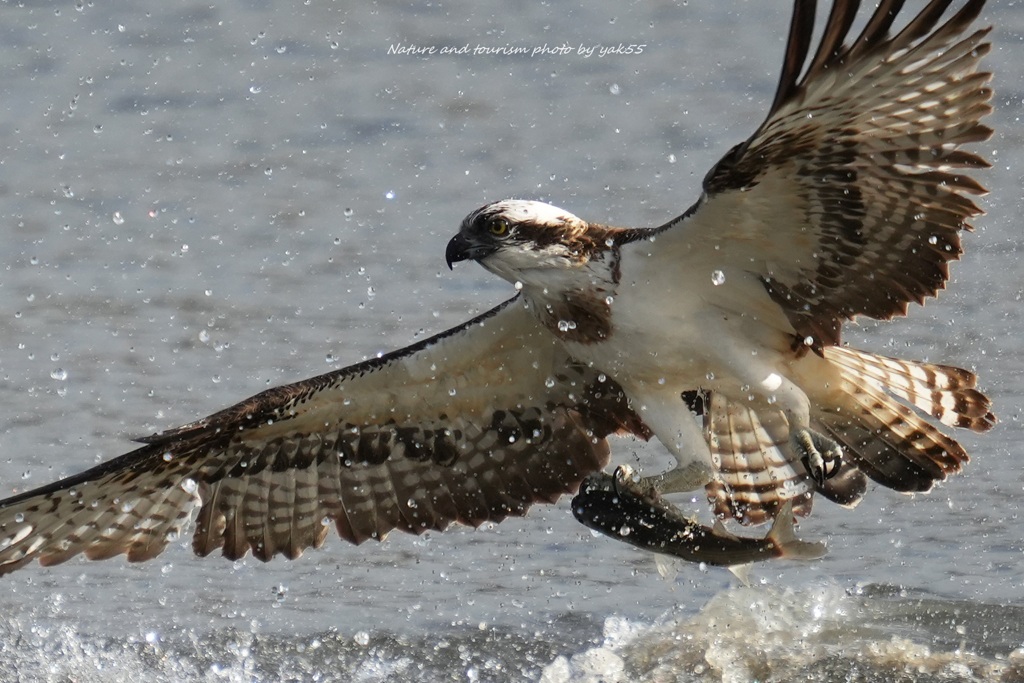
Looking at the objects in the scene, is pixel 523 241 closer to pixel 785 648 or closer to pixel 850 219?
pixel 850 219

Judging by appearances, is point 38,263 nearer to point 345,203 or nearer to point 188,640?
point 345,203

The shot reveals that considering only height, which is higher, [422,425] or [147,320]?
[422,425]

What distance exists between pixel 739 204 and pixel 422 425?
2012 mm

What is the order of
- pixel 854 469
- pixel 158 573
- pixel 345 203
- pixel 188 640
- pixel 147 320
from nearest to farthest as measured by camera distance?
pixel 854 469 < pixel 188 640 < pixel 158 573 < pixel 147 320 < pixel 345 203

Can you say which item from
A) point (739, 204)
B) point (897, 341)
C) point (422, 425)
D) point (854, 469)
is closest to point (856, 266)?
point (739, 204)

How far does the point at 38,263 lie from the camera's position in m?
10.5

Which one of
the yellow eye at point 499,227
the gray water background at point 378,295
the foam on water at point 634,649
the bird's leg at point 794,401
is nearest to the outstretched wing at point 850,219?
the bird's leg at point 794,401

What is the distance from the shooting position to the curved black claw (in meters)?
6.35

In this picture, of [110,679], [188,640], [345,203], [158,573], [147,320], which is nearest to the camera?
[110,679]

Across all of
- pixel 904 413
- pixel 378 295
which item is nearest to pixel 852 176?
pixel 904 413

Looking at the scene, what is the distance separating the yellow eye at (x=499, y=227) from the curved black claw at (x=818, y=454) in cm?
152

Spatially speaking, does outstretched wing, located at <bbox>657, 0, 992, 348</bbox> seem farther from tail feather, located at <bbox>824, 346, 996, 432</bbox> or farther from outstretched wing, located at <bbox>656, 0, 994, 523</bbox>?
tail feather, located at <bbox>824, 346, 996, 432</bbox>

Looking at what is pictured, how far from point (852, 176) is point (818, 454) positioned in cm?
128

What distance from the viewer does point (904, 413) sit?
662 centimetres
